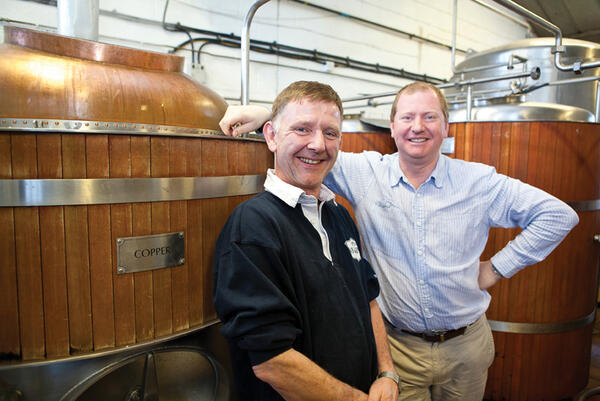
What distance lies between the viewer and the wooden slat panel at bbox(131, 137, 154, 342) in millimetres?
1420

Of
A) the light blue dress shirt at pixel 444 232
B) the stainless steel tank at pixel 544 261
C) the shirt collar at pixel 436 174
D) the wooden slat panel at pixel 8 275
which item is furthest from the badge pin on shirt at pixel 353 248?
the stainless steel tank at pixel 544 261

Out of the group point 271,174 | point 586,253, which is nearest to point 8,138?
point 271,174

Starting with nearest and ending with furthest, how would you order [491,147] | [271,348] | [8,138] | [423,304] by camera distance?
1. [271,348]
2. [8,138]
3. [423,304]
4. [491,147]

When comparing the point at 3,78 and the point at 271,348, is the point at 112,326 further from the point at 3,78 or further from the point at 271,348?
the point at 3,78

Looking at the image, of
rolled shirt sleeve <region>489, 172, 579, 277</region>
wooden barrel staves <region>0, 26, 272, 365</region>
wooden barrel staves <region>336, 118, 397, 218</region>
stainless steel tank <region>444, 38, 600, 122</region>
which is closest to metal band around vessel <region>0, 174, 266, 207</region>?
wooden barrel staves <region>0, 26, 272, 365</region>

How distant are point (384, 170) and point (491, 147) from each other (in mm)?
1404

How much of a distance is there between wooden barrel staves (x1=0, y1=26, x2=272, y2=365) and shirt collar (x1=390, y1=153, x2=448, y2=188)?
790 millimetres

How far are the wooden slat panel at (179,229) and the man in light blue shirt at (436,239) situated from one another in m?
0.85

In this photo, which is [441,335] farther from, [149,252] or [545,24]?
[545,24]

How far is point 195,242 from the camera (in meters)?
Result: 1.60

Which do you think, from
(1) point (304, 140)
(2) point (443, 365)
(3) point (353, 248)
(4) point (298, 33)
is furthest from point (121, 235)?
(4) point (298, 33)

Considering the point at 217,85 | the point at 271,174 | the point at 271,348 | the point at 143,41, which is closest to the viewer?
the point at 271,348

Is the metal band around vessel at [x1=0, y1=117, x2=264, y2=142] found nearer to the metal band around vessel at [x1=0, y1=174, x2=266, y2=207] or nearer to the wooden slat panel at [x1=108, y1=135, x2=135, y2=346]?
the wooden slat panel at [x1=108, y1=135, x2=135, y2=346]

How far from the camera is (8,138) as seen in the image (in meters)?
1.27
